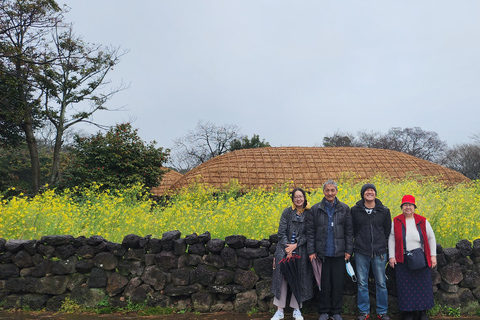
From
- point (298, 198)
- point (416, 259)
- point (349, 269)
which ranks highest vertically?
point (298, 198)

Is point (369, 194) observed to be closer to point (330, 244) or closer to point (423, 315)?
point (330, 244)

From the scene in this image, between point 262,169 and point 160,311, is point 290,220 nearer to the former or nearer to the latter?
point 160,311

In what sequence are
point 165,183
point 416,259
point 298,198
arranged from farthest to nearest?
point 165,183
point 298,198
point 416,259

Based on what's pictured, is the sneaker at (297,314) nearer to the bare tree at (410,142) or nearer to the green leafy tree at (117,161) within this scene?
the green leafy tree at (117,161)

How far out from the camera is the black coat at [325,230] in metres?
4.37

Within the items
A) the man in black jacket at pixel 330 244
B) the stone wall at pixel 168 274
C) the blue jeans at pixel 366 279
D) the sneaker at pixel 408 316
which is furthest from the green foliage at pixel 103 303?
the sneaker at pixel 408 316

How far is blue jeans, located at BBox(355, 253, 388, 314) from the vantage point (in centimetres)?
443

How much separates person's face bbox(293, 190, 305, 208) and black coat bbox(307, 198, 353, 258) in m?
0.19

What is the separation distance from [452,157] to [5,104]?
37.6 meters

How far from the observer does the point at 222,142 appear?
3222 cm

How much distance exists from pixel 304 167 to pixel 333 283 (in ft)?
25.1

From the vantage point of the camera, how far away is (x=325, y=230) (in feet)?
14.5

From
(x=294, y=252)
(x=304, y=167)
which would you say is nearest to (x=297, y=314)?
(x=294, y=252)

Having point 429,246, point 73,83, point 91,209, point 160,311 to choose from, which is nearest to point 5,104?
point 73,83
